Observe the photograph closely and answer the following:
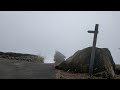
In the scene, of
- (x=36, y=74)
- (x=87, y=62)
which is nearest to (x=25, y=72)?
(x=36, y=74)

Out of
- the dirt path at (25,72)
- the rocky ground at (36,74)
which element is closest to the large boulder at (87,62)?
the rocky ground at (36,74)

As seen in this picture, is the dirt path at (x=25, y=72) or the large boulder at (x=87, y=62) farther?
the large boulder at (x=87, y=62)

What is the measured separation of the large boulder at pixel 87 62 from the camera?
10.8 meters

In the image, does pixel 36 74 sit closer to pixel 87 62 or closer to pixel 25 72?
pixel 25 72

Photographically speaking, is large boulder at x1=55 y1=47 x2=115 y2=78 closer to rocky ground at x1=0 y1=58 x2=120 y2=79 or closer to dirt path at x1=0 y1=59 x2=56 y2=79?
rocky ground at x1=0 y1=58 x2=120 y2=79

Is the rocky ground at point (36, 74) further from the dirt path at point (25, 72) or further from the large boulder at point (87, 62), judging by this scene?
the large boulder at point (87, 62)

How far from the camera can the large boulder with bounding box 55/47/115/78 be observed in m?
10.8

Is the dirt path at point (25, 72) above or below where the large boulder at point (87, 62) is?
below
